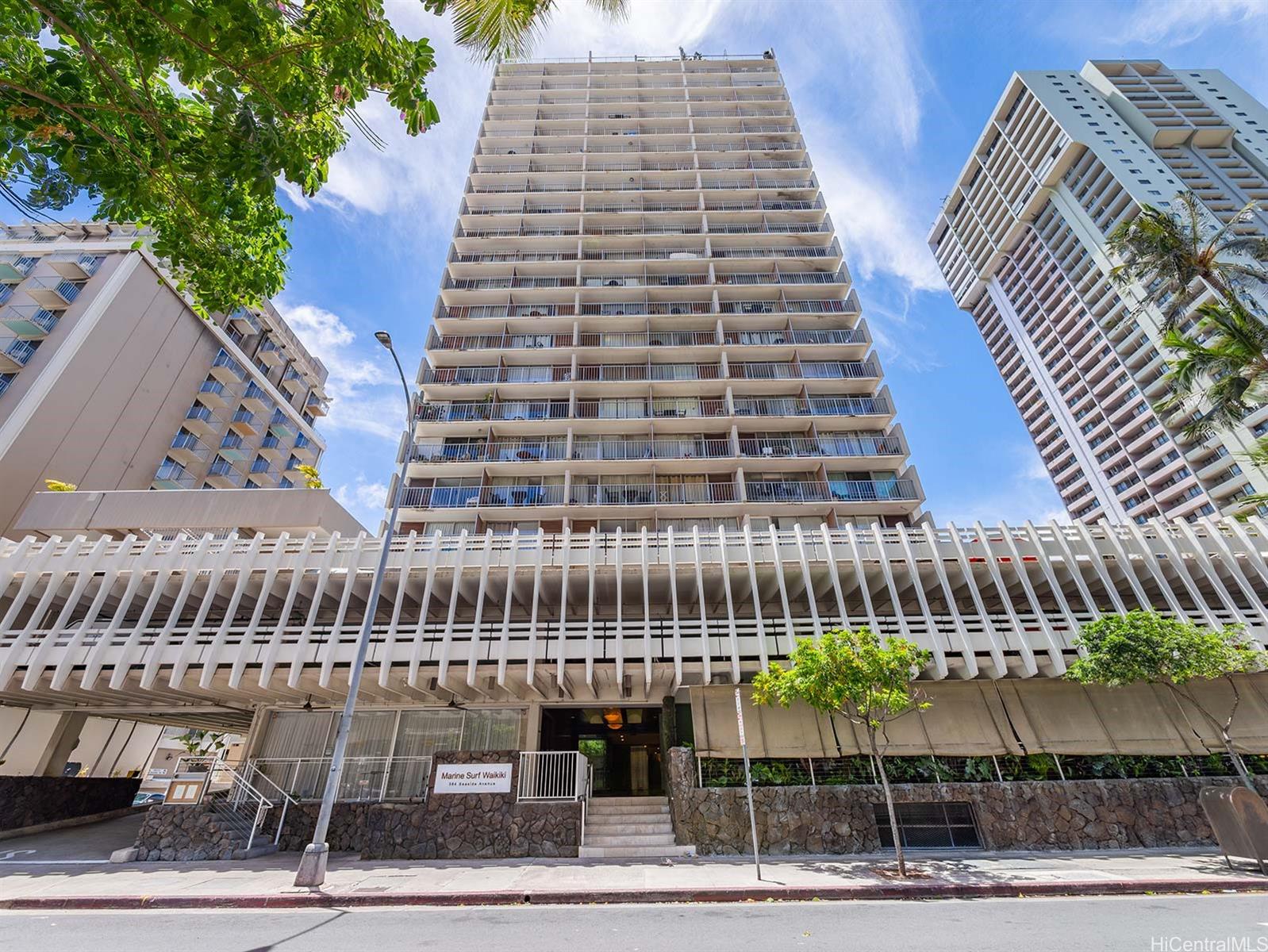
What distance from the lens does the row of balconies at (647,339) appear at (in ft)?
104

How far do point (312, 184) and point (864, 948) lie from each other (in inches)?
429

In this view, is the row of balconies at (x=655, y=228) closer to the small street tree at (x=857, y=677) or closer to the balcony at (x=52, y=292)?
the balcony at (x=52, y=292)

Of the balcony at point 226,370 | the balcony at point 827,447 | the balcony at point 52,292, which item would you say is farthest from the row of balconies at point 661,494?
the balcony at point 226,370

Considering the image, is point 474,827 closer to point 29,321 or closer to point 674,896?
point 674,896

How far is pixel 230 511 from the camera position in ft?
74.4

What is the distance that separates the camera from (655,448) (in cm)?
2892

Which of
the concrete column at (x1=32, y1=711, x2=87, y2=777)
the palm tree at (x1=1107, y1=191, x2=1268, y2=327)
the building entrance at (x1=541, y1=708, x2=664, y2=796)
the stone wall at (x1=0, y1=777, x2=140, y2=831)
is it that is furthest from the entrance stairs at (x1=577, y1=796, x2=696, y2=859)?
the palm tree at (x1=1107, y1=191, x2=1268, y2=327)

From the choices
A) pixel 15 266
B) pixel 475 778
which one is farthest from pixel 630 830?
pixel 15 266

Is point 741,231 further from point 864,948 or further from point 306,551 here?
point 864,948

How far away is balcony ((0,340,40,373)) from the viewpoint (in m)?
29.2

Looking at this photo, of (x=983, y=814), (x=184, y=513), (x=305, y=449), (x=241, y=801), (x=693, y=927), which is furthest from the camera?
(x=305, y=449)

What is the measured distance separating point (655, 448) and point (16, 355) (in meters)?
35.5

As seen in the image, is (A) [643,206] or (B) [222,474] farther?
(B) [222,474]

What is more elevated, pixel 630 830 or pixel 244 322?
pixel 244 322
